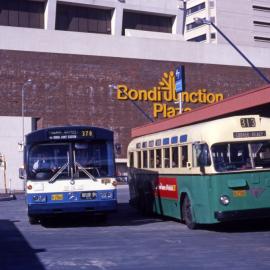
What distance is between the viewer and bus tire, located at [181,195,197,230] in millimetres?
16234

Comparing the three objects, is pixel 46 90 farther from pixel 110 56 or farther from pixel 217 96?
pixel 217 96

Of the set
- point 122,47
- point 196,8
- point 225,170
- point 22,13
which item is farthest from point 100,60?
point 225,170

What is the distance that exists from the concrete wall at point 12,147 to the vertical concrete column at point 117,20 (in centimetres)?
1440

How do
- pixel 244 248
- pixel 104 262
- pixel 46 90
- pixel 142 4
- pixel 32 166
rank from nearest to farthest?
pixel 104 262 → pixel 244 248 → pixel 32 166 → pixel 46 90 → pixel 142 4

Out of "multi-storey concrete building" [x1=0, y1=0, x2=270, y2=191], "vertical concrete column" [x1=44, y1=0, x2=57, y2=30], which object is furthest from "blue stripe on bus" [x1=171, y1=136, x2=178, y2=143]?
"vertical concrete column" [x1=44, y1=0, x2=57, y2=30]

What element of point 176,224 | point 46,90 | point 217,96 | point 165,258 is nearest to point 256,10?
point 217,96

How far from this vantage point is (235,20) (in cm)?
9650

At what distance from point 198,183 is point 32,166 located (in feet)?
15.1

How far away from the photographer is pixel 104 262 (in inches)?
440

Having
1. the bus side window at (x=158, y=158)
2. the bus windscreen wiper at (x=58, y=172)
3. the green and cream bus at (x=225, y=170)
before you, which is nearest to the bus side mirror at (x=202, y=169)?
the green and cream bus at (x=225, y=170)

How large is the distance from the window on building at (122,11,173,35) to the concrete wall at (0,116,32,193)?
1732 cm

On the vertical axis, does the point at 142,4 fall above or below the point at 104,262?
above

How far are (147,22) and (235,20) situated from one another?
31.5 metres

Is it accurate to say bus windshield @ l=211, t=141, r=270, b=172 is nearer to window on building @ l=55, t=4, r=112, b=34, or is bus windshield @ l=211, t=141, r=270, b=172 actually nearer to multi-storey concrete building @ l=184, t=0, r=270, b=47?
window on building @ l=55, t=4, r=112, b=34
